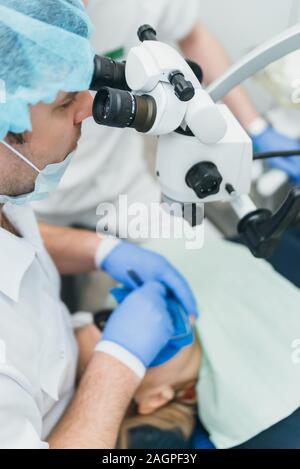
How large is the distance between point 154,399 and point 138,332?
19cm

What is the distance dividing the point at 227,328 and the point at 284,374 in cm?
19

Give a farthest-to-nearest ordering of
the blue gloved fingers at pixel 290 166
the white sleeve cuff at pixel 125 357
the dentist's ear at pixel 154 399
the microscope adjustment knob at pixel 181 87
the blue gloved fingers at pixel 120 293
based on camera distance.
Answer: the blue gloved fingers at pixel 290 166 < the blue gloved fingers at pixel 120 293 < the dentist's ear at pixel 154 399 < the white sleeve cuff at pixel 125 357 < the microscope adjustment knob at pixel 181 87

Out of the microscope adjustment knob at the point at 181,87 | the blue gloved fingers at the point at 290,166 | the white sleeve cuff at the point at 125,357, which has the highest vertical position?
the microscope adjustment knob at the point at 181,87

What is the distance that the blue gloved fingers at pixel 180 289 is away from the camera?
1168mm

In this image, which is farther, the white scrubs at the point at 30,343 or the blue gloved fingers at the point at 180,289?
Result: the blue gloved fingers at the point at 180,289

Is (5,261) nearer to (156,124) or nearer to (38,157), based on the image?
(38,157)

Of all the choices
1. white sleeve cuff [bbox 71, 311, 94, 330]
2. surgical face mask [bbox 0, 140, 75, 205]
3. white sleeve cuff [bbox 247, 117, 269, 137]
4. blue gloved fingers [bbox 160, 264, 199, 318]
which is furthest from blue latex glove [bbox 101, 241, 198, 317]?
white sleeve cuff [bbox 247, 117, 269, 137]

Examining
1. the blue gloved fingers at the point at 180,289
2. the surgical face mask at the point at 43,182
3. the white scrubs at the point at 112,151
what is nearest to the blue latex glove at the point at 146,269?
the blue gloved fingers at the point at 180,289

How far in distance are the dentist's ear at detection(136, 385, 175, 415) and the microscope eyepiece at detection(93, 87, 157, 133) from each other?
0.62 m

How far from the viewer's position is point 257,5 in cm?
142

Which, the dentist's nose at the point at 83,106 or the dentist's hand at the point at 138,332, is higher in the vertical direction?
the dentist's nose at the point at 83,106

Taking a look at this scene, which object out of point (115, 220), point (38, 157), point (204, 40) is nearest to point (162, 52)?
point (38, 157)

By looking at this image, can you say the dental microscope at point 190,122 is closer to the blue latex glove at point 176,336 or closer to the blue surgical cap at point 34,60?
the blue surgical cap at point 34,60

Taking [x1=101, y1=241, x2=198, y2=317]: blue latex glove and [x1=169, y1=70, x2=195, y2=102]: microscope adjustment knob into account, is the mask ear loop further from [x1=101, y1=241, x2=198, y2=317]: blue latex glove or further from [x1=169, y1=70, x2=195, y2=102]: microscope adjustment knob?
[x1=101, y1=241, x2=198, y2=317]: blue latex glove
